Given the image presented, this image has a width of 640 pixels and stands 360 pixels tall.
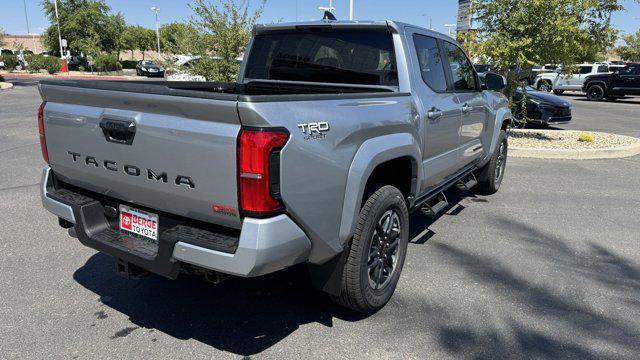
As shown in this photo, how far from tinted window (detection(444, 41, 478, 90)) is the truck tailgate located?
9.92 feet

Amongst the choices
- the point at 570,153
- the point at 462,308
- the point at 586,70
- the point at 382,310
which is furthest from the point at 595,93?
the point at 382,310

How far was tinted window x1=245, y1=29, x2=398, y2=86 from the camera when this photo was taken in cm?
380

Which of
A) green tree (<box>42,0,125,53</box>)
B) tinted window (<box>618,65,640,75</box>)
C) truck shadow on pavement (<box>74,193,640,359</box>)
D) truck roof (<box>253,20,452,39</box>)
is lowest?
truck shadow on pavement (<box>74,193,640,359</box>)

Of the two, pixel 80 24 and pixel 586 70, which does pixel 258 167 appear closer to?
pixel 586 70

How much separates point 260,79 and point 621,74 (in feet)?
79.0

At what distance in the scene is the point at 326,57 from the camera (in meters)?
4.01

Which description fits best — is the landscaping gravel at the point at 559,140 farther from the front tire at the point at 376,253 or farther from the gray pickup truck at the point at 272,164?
the front tire at the point at 376,253

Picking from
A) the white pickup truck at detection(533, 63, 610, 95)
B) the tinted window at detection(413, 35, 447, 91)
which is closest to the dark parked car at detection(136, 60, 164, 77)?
the white pickup truck at detection(533, 63, 610, 95)

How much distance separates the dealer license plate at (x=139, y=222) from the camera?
8.98 ft

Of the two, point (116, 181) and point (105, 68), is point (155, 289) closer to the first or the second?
point (116, 181)

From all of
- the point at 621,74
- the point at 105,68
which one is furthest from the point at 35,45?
the point at 621,74

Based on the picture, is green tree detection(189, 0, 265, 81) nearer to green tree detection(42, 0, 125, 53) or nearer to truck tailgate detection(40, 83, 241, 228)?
truck tailgate detection(40, 83, 241, 228)

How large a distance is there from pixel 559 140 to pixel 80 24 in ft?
180

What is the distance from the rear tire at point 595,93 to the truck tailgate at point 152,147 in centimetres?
2603
